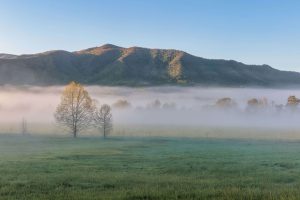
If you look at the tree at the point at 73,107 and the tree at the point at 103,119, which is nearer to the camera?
the tree at the point at 73,107

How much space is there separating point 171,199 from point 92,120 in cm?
8430

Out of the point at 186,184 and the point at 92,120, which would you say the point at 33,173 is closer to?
the point at 186,184

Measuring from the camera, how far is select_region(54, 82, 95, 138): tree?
96.8m

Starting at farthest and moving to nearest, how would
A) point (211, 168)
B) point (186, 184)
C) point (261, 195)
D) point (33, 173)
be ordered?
point (211, 168) → point (33, 173) → point (186, 184) → point (261, 195)

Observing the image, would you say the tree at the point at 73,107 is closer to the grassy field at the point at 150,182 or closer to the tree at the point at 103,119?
the tree at the point at 103,119

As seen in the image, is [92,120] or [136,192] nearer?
[136,192]

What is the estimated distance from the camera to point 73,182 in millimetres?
24953

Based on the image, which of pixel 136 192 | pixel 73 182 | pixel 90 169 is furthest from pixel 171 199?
pixel 90 169

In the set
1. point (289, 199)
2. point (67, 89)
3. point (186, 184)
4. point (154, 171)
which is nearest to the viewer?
point (289, 199)

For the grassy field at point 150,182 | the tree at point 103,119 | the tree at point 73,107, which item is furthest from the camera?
the tree at point 103,119

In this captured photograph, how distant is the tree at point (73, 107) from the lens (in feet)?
318

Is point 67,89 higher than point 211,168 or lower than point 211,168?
higher

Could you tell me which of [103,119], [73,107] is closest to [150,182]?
[73,107]

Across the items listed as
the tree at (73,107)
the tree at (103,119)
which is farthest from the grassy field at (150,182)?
the tree at (103,119)
